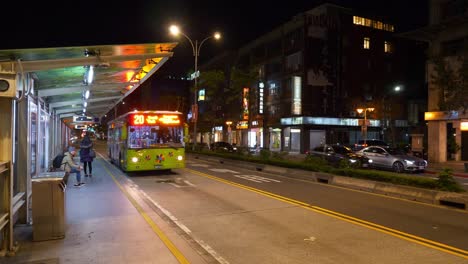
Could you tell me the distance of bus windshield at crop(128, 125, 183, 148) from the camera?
58.7 ft

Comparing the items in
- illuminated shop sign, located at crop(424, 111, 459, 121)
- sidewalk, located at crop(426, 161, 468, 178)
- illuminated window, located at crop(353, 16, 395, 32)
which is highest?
illuminated window, located at crop(353, 16, 395, 32)

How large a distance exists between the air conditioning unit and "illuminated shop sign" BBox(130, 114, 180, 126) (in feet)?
37.5

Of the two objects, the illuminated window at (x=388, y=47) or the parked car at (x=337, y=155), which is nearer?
the parked car at (x=337, y=155)

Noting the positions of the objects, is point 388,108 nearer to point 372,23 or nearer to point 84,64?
point 372,23

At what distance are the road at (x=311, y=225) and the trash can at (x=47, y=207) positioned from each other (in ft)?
7.95

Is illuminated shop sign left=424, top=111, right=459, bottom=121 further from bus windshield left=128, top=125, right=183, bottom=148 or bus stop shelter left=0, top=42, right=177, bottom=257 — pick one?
bus stop shelter left=0, top=42, right=177, bottom=257

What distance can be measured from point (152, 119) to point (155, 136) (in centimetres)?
87

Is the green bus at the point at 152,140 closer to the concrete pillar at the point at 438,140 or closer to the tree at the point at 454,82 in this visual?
the tree at the point at 454,82

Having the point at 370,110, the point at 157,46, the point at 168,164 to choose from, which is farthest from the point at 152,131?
the point at 370,110

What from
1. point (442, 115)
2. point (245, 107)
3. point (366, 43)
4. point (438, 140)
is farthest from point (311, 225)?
point (366, 43)

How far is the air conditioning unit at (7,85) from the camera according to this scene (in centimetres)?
636

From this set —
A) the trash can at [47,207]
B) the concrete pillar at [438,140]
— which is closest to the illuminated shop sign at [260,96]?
the concrete pillar at [438,140]

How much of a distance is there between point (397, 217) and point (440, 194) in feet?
9.74

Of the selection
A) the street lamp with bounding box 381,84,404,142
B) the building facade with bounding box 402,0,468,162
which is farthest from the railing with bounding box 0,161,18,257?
the street lamp with bounding box 381,84,404,142
